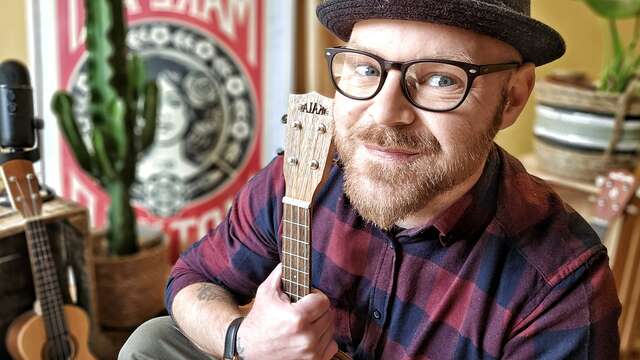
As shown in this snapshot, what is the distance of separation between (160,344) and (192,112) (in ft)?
4.03

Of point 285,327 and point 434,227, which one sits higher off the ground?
point 434,227

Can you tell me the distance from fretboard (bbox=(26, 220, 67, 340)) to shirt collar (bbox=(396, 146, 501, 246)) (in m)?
0.82

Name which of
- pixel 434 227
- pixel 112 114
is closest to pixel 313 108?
pixel 434 227

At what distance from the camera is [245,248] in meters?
1.18

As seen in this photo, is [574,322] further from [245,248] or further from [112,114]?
[112,114]

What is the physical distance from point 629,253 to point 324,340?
125cm

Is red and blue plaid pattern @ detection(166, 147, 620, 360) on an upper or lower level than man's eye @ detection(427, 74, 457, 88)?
lower

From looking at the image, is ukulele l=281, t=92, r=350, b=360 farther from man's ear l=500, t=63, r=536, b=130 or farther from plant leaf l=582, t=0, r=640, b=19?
plant leaf l=582, t=0, r=640, b=19

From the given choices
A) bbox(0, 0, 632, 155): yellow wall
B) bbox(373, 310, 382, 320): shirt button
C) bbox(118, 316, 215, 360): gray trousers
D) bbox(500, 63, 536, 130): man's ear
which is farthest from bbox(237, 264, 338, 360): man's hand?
bbox(0, 0, 632, 155): yellow wall

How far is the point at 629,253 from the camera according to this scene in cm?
183

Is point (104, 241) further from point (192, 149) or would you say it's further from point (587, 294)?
point (587, 294)

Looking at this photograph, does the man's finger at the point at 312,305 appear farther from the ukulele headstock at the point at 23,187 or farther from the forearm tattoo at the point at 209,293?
the ukulele headstock at the point at 23,187

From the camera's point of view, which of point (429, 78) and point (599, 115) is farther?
point (599, 115)

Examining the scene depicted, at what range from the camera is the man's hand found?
0.93 meters
